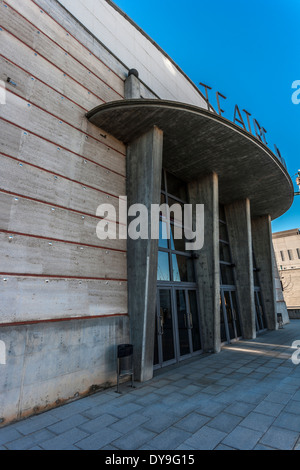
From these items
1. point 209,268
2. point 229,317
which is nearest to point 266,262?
point 229,317

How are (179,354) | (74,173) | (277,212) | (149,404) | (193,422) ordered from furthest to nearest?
(277,212) → (179,354) → (74,173) → (149,404) → (193,422)

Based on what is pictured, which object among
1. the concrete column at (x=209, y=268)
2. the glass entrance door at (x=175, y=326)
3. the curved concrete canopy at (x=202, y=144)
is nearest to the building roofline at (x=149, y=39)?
the curved concrete canopy at (x=202, y=144)

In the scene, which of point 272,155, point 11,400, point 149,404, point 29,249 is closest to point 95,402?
point 149,404

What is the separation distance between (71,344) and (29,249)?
2402mm

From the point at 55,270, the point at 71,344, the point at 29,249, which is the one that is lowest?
the point at 71,344

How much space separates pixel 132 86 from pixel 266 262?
14.0 m

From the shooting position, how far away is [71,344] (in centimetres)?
532

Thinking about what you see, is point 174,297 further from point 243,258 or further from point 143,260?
point 243,258

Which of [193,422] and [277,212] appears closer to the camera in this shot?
[193,422]

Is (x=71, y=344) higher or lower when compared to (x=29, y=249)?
lower

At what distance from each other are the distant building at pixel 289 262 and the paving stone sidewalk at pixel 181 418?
3139cm

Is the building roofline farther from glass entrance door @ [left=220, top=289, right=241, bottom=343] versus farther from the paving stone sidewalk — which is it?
the paving stone sidewalk

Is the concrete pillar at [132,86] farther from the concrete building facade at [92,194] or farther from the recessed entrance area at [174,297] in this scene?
the recessed entrance area at [174,297]

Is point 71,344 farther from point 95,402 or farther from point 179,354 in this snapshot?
point 179,354
